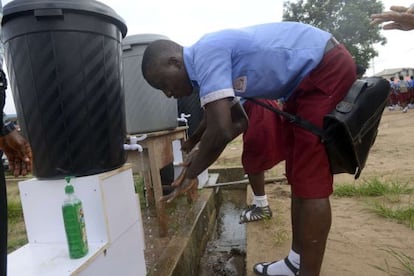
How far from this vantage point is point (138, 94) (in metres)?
2.62

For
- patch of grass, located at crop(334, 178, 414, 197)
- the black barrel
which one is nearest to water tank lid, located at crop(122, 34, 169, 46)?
the black barrel

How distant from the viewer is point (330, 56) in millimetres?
1502

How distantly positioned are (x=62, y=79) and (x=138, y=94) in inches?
48.6

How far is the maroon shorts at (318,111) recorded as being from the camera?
57.2 inches

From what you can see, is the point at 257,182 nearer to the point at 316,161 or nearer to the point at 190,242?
the point at 190,242

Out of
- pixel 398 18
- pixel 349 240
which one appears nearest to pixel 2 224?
pixel 398 18

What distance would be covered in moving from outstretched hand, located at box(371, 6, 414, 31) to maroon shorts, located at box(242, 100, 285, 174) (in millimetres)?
997

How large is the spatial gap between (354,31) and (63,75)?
75.7 ft

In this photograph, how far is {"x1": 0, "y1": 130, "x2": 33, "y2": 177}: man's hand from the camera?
1269 mm

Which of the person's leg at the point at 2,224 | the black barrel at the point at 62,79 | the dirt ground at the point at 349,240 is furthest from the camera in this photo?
the dirt ground at the point at 349,240

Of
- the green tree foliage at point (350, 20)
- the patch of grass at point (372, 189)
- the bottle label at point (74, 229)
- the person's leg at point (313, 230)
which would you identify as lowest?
the patch of grass at point (372, 189)

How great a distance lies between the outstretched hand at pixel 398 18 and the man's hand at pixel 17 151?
1.76 metres

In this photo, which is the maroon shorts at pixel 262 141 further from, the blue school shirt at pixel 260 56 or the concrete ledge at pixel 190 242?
the blue school shirt at pixel 260 56

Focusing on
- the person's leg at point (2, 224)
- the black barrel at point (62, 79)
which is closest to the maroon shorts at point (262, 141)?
the black barrel at point (62, 79)
